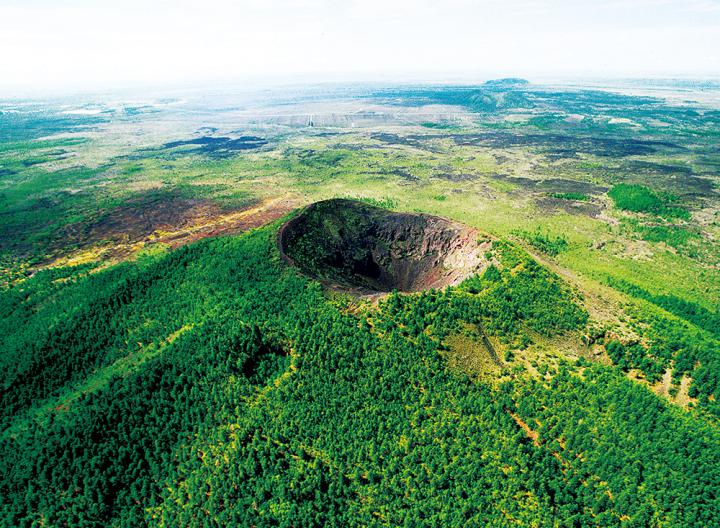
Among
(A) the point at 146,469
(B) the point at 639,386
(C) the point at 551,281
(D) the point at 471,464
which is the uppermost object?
(C) the point at 551,281

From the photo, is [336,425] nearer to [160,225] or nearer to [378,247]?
[378,247]

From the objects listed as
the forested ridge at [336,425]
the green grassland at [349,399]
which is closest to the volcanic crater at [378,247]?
the green grassland at [349,399]

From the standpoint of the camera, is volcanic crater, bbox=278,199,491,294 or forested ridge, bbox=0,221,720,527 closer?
forested ridge, bbox=0,221,720,527

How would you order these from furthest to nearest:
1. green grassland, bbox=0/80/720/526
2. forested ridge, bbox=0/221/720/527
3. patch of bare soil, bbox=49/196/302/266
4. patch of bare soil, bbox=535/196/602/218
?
patch of bare soil, bbox=535/196/602/218 → patch of bare soil, bbox=49/196/302/266 → green grassland, bbox=0/80/720/526 → forested ridge, bbox=0/221/720/527

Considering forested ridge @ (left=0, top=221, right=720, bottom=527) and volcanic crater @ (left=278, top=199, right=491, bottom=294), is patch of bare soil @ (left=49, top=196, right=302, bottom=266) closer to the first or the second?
volcanic crater @ (left=278, top=199, right=491, bottom=294)

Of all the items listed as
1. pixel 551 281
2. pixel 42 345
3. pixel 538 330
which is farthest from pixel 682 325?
pixel 42 345

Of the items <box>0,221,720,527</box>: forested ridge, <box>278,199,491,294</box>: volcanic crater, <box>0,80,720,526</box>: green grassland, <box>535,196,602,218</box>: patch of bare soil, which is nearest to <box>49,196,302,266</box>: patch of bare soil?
<box>0,80,720,526</box>: green grassland

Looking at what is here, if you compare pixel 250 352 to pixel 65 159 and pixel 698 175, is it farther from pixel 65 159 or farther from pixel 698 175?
pixel 65 159
